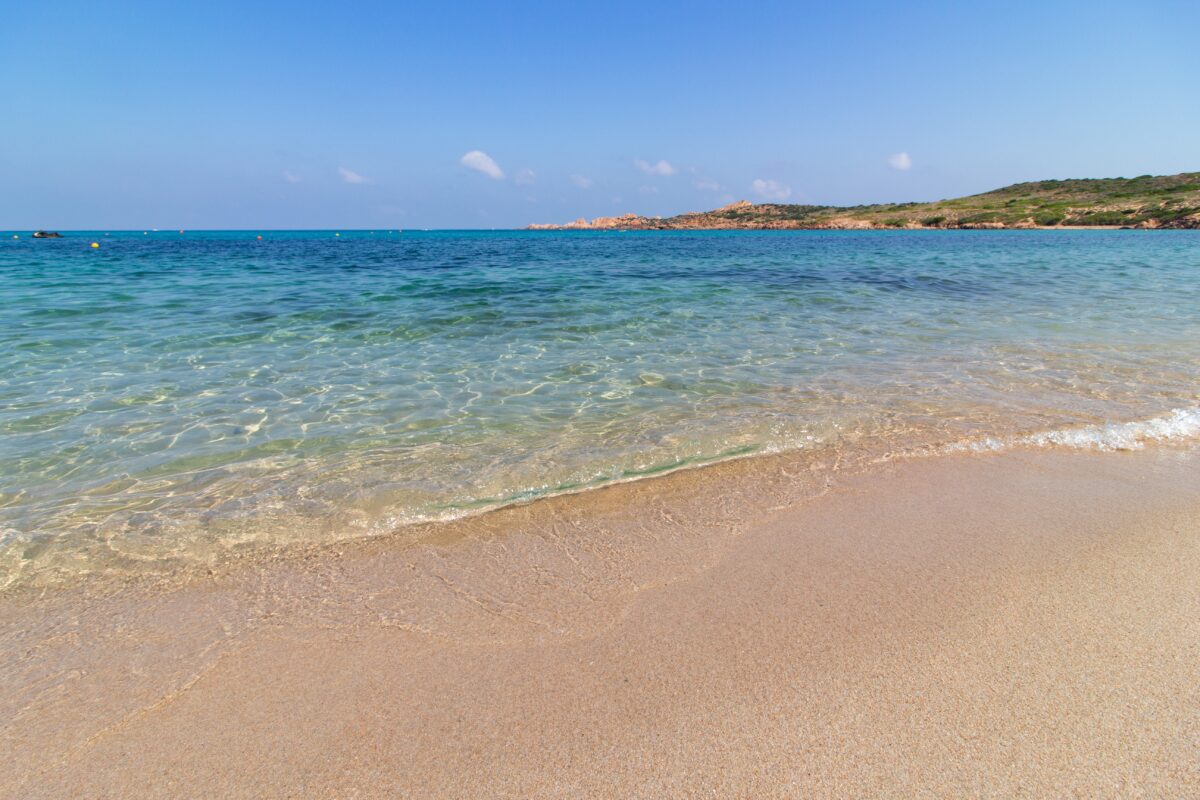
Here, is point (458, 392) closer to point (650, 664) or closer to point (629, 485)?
point (629, 485)

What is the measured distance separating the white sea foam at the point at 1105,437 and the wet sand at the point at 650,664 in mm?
1323

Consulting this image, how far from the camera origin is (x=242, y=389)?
758cm

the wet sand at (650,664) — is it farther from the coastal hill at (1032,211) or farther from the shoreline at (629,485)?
the coastal hill at (1032,211)

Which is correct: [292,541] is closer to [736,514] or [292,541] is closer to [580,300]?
[736,514]

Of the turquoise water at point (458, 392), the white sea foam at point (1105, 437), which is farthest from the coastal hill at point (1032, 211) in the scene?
the white sea foam at point (1105, 437)

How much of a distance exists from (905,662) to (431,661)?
7.42ft

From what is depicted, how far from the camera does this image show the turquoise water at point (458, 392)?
4.68 metres

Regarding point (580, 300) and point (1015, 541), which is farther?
point (580, 300)

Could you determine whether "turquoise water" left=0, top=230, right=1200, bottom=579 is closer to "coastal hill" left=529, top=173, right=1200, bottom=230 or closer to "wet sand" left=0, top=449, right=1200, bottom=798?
"wet sand" left=0, top=449, right=1200, bottom=798

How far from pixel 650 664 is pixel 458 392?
5.41 meters

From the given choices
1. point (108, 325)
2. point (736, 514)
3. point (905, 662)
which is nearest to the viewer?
point (905, 662)

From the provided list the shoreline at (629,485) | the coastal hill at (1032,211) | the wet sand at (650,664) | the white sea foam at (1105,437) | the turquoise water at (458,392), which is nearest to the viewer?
the wet sand at (650,664)

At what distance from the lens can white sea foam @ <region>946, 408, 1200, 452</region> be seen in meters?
5.53

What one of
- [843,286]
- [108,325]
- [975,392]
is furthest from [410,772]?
[843,286]
